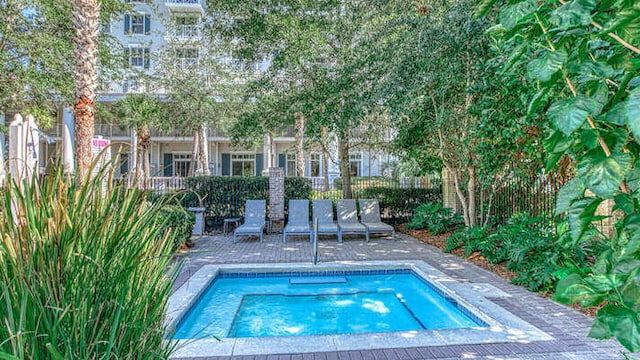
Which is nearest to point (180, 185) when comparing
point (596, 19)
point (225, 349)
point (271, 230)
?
point (271, 230)

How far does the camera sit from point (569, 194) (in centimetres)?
124

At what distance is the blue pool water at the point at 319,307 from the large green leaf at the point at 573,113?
3898mm

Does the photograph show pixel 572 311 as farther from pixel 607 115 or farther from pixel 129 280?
pixel 129 280

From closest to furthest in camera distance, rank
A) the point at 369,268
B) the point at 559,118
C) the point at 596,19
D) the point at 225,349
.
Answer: the point at 559,118, the point at 596,19, the point at 225,349, the point at 369,268

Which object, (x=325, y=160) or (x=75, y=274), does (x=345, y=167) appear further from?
(x=75, y=274)

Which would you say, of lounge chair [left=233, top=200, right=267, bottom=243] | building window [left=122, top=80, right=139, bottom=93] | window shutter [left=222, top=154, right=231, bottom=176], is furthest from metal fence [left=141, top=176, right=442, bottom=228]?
window shutter [left=222, top=154, right=231, bottom=176]

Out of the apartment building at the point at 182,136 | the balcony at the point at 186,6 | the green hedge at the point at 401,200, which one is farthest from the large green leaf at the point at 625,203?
the balcony at the point at 186,6

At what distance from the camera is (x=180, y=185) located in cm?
1314

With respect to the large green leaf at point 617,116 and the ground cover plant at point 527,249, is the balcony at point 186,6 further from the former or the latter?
the large green leaf at point 617,116

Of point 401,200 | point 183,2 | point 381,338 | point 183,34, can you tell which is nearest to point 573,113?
point 381,338

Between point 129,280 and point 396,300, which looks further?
point 396,300

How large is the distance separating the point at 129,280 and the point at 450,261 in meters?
6.82

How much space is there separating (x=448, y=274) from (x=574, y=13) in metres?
5.90

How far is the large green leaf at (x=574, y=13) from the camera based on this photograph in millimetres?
1079
